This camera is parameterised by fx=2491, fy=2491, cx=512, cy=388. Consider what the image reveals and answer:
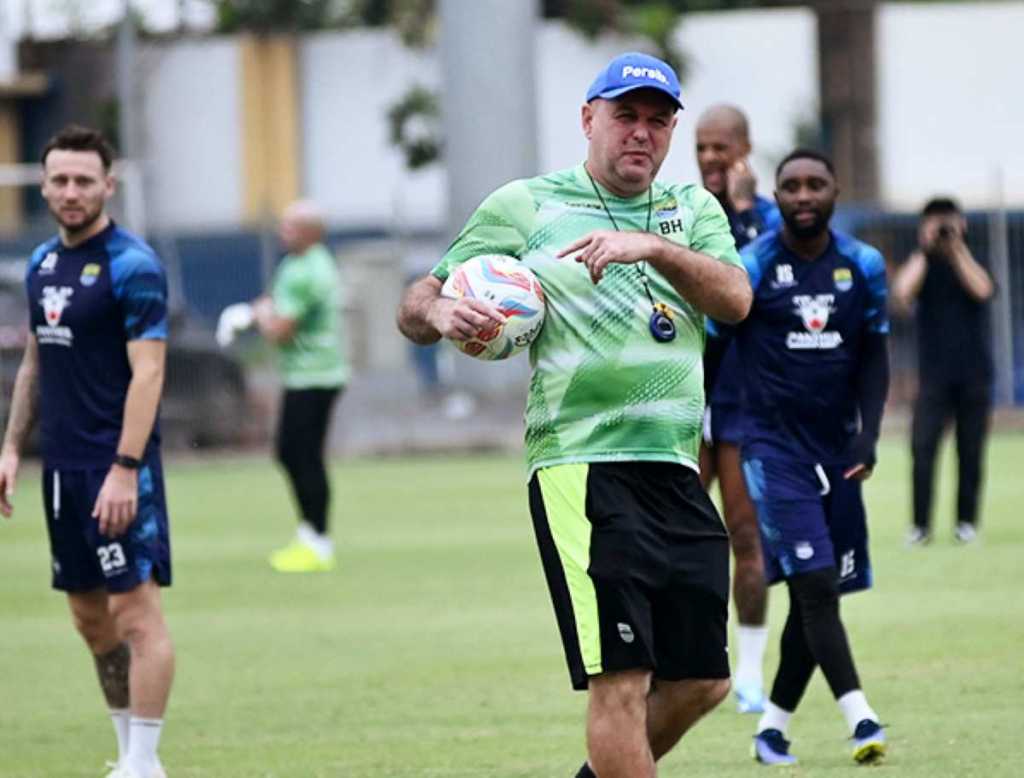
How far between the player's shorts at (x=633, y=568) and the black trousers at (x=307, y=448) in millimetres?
9881

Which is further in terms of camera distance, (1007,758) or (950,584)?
(950,584)

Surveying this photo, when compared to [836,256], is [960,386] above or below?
below

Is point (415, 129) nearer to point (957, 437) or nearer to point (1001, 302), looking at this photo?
point (1001, 302)

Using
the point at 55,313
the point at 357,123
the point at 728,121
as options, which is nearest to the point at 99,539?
the point at 55,313

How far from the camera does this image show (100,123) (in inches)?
1820

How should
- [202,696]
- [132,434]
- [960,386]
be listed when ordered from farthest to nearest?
[960,386] < [202,696] < [132,434]

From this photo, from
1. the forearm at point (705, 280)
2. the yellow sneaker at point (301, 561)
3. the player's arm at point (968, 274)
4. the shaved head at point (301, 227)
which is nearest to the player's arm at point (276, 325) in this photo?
the shaved head at point (301, 227)

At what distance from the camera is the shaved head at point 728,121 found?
10359 millimetres

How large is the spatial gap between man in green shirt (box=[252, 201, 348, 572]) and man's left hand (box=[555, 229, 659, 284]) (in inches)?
409

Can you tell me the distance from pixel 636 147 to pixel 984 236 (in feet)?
83.1

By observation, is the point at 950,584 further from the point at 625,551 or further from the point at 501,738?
the point at 625,551

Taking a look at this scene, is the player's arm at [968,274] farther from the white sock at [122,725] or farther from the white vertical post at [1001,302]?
the white vertical post at [1001,302]

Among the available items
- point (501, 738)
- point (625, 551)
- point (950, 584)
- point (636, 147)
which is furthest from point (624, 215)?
point (950, 584)

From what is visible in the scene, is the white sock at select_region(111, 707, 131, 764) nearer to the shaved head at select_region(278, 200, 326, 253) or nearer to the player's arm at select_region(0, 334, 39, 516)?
the player's arm at select_region(0, 334, 39, 516)
